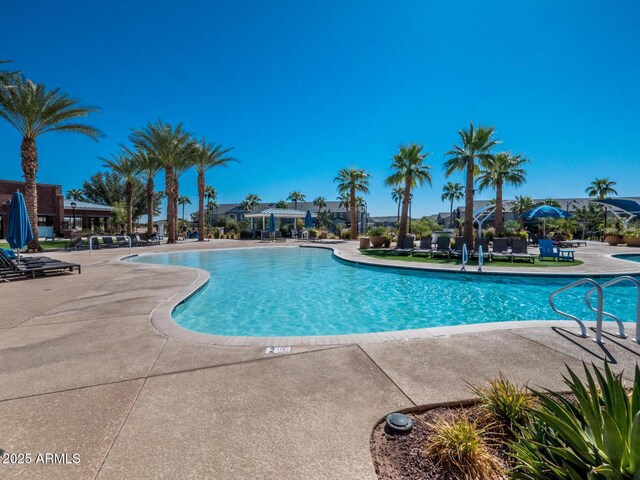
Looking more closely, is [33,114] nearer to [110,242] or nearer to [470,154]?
[110,242]

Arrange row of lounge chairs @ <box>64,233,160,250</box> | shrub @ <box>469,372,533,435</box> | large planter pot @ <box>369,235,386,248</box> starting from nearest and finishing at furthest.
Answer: shrub @ <box>469,372,533,435</box>
row of lounge chairs @ <box>64,233,160,250</box>
large planter pot @ <box>369,235,386,248</box>

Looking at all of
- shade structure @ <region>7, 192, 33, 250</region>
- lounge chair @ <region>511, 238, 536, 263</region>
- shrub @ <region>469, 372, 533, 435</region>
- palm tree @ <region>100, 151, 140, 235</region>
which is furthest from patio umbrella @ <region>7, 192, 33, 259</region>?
palm tree @ <region>100, 151, 140, 235</region>

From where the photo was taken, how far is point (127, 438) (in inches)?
89.1

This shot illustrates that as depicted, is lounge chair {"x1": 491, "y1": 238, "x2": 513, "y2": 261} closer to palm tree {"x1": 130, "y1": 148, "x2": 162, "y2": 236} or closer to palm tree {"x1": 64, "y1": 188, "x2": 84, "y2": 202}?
palm tree {"x1": 130, "y1": 148, "x2": 162, "y2": 236}

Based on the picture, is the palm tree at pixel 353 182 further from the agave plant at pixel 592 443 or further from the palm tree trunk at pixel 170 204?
the agave plant at pixel 592 443

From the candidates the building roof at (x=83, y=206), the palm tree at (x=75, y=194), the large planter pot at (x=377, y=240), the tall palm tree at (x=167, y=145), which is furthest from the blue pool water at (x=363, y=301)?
the palm tree at (x=75, y=194)

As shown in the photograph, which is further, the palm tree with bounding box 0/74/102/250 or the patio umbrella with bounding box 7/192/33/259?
the palm tree with bounding box 0/74/102/250

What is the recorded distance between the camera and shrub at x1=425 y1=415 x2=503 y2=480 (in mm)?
1926

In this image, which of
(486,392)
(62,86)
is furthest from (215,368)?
(62,86)

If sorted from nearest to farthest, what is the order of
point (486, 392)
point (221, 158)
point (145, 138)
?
point (486, 392) → point (145, 138) → point (221, 158)

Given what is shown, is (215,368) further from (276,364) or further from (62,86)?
(62,86)

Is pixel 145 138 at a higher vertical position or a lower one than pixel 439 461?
higher

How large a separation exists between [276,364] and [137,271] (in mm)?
9113

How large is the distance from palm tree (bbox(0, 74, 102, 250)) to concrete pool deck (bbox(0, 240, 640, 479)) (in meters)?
16.5
